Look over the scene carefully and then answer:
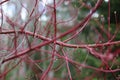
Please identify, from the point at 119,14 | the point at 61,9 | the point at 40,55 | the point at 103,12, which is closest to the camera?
the point at 119,14

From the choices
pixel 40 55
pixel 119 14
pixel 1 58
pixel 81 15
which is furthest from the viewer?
pixel 40 55

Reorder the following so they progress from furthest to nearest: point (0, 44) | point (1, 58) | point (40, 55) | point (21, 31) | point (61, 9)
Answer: point (61, 9)
point (40, 55)
point (0, 44)
point (1, 58)
point (21, 31)

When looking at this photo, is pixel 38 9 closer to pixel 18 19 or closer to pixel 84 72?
pixel 18 19

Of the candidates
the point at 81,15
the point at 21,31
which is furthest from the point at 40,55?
the point at 21,31

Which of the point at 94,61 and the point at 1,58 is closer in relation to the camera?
the point at 1,58

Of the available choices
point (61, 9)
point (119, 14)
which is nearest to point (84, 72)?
point (119, 14)

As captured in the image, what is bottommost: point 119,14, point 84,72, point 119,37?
point 84,72

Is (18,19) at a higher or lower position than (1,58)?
higher

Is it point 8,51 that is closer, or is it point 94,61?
point 8,51

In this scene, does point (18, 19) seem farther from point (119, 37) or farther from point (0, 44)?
point (119, 37)
